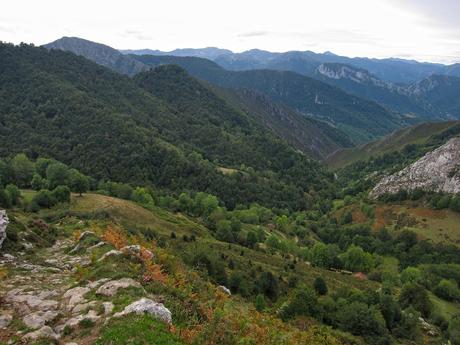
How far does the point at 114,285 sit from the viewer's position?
25.0 meters

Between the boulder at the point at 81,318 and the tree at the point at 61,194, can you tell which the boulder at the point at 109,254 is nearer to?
the boulder at the point at 81,318

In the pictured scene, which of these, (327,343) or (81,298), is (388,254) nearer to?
(327,343)

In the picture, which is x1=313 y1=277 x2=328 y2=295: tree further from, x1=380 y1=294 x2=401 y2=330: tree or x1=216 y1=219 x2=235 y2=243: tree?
x1=216 y1=219 x2=235 y2=243: tree

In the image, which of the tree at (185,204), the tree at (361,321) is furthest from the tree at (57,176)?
the tree at (361,321)

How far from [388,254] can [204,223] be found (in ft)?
240

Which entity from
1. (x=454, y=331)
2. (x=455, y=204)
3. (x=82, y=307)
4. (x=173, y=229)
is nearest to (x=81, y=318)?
(x=82, y=307)

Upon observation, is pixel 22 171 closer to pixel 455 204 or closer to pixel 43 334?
pixel 43 334

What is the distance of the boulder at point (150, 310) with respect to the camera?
21.3 meters

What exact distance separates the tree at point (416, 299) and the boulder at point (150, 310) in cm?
7889

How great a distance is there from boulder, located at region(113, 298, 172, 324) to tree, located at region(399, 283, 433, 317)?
7889cm

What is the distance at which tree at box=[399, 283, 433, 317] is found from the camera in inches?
Result: 3381

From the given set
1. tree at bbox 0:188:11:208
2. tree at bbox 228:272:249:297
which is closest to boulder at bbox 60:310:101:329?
tree at bbox 228:272:249:297

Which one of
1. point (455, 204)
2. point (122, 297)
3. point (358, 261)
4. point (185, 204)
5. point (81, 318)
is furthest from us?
point (185, 204)

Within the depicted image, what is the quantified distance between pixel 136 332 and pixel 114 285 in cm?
643
